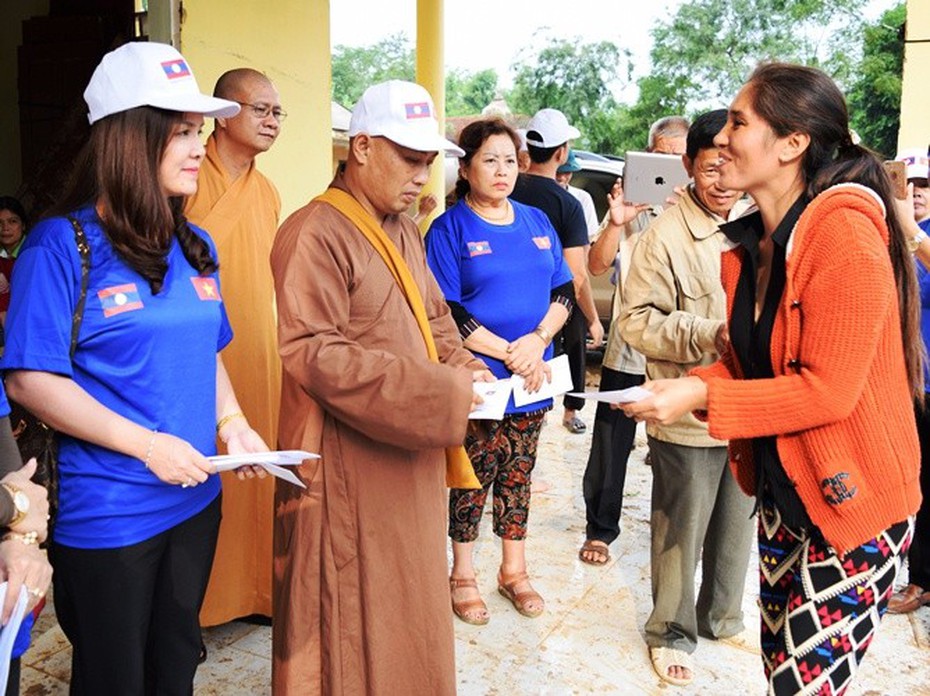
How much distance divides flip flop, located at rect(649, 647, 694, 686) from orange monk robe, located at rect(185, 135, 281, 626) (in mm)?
1422

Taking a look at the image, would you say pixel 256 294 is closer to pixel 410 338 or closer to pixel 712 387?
pixel 410 338

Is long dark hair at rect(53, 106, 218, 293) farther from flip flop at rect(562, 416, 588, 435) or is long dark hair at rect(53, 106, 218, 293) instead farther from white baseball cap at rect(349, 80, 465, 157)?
flip flop at rect(562, 416, 588, 435)

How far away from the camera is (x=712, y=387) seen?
2014mm

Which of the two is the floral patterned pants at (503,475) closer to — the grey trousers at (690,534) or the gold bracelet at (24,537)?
the grey trousers at (690,534)

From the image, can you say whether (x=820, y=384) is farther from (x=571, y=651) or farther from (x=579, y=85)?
(x=579, y=85)

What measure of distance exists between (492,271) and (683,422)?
0.92 meters

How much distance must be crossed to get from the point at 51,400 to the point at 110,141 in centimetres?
57

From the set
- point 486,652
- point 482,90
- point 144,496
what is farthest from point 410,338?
A: point 482,90

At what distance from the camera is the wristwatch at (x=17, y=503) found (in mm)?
1498

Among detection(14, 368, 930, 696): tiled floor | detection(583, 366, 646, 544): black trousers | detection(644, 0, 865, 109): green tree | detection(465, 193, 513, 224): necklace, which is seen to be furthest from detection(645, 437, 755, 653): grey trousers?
detection(644, 0, 865, 109): green tree

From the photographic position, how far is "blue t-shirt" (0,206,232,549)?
6.16ft

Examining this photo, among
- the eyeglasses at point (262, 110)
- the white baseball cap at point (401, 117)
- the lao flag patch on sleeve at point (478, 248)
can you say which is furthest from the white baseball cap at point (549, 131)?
the white baseball cap at point (401, 117)

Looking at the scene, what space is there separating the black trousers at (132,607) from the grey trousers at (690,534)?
5.38ft

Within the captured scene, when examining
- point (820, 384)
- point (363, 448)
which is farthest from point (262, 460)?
point (820, 384)
